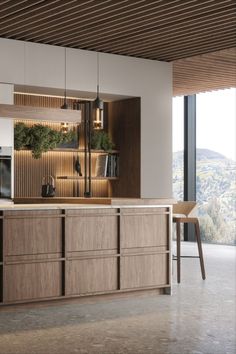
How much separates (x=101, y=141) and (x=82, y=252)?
10.1 feet

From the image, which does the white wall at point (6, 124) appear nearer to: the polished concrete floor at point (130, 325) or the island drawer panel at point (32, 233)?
the island drawer panel at point (32, 233)

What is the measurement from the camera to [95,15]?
722 centimetres

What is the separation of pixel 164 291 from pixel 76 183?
2654 mm

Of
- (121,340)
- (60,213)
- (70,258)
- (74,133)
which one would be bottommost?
(121,340)

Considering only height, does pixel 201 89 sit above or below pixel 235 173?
above

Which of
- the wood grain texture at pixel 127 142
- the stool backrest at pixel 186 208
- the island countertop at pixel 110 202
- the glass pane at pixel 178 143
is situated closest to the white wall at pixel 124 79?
the wood grain texture at pixel 127 142

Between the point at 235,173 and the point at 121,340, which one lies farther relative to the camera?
the point at 235,173

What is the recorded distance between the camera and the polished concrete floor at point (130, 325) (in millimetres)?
5094

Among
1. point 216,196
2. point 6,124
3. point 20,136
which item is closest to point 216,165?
point 216,196

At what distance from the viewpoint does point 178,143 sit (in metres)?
14.4

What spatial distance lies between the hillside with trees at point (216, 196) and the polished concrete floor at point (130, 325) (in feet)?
18.9

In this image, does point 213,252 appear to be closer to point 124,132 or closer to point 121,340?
point 124,132

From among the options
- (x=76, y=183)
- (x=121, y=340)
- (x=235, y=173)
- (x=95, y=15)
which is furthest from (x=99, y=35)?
(x=235, y=173)

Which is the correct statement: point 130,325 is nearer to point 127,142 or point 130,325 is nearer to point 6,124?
point 6,124
